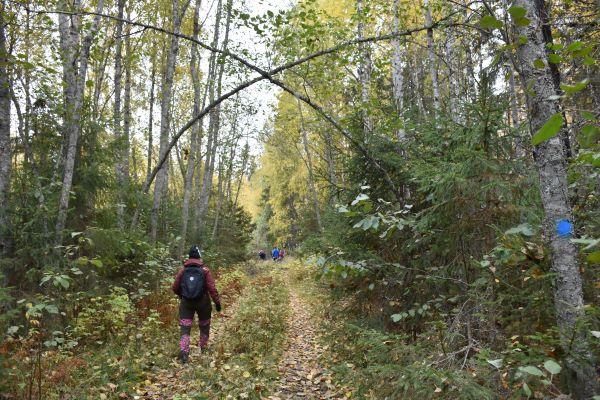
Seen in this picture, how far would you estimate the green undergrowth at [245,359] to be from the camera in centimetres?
501

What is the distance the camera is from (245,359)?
245 inches

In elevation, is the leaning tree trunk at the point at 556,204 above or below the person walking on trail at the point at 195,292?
above

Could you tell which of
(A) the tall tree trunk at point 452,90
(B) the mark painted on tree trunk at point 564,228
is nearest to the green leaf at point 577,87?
(B) the mark painted on tree trunk at point 564,228

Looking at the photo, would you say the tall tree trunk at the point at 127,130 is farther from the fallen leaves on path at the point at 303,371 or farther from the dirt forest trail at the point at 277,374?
the fallen leaves on path at the point at 303,371

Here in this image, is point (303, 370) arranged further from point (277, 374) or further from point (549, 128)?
point (549, 128)

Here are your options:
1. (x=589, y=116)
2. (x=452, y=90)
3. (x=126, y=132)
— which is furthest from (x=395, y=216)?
(x=126, y=132)

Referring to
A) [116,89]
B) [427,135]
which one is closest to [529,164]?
[427,135]

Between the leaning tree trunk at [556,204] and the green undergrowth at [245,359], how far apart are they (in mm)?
3711

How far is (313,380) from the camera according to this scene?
5754 mm

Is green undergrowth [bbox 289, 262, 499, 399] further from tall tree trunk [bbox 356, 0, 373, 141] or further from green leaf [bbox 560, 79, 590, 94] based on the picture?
tall tree trunk [bbox 356, 0, 373, 141]

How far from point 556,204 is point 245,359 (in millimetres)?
5208

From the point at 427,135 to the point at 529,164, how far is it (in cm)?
129

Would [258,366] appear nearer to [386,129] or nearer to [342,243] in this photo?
[342,243]

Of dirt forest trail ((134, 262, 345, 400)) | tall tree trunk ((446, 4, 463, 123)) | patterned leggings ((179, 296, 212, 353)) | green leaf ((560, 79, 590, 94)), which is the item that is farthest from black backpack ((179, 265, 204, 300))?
green leaf ((560, 79, 590, 94))
